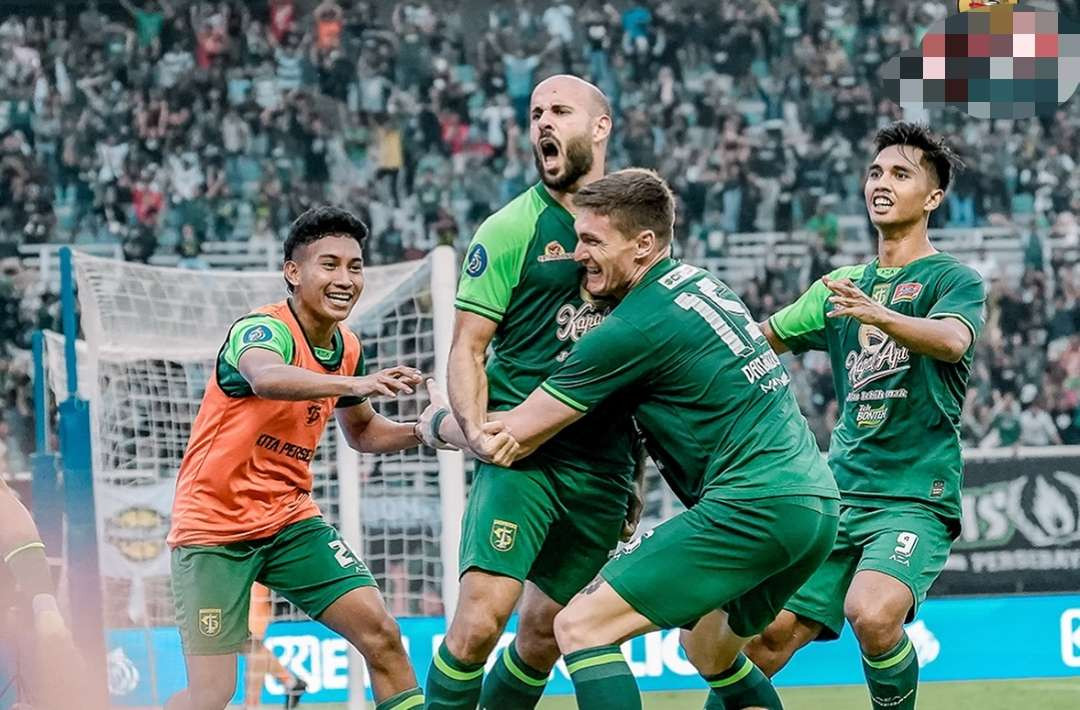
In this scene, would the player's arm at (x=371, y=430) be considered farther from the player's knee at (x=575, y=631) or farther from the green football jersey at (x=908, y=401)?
the green football jersey at (x=908, y=401)

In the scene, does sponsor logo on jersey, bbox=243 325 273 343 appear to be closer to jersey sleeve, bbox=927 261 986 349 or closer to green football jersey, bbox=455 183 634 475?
green football jersey, bbox=455 183 634 475

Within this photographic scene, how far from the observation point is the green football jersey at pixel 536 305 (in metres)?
5.97

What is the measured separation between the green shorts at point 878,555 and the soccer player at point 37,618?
2.71 m

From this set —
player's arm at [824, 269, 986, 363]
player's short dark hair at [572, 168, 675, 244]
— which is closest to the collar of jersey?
player's short dark hair at [572, 168, 675, 244]

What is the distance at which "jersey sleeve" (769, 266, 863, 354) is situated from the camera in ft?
Result: 22.4

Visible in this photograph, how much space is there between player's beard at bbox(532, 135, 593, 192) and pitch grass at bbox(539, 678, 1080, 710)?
5.07m

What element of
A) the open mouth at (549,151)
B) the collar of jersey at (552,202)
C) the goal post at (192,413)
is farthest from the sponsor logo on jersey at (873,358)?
the goal post at (192,413)

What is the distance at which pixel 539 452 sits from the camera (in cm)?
603

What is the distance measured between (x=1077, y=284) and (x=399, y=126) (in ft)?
28.9

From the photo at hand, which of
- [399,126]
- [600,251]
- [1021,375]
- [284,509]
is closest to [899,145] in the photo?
[600,251]

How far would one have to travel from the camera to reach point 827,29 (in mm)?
23219

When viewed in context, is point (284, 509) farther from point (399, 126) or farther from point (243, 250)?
point (399, 126)
